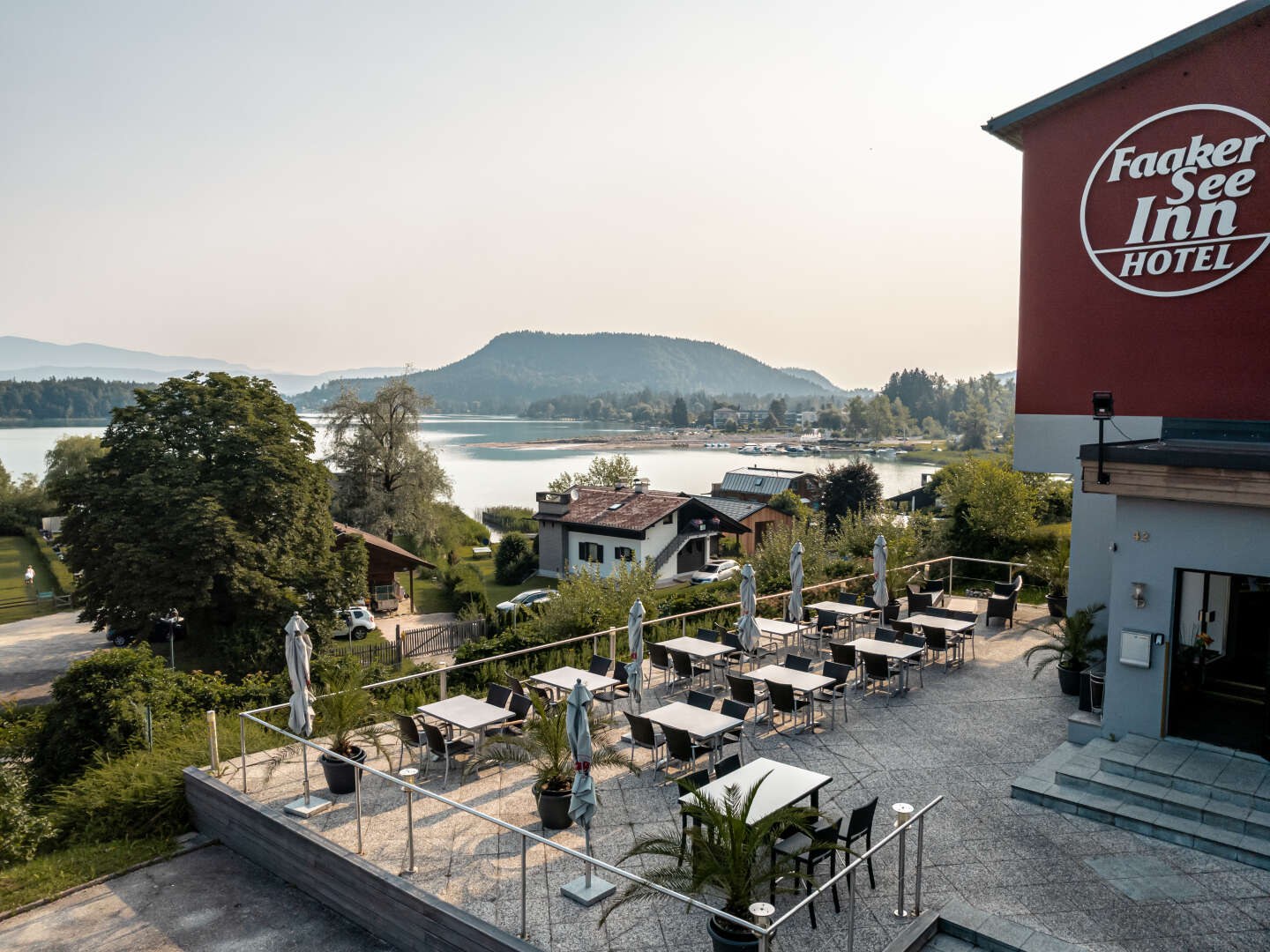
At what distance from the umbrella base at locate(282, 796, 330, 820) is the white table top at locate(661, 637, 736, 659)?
238 inches

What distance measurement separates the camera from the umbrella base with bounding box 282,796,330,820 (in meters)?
9.53

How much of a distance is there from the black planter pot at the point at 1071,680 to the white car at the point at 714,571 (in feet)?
87.5

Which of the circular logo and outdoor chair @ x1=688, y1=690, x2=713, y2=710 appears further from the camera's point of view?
the circular logo

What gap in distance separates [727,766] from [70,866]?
345 inches

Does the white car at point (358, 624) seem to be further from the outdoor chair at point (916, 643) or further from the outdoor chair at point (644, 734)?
the outdoor chair at point (644, 734)

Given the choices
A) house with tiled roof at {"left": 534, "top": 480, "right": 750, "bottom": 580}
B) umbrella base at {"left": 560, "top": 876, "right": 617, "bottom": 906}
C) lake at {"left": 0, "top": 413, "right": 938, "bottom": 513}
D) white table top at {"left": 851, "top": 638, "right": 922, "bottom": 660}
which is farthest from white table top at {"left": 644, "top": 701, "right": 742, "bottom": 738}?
lake at {"left": 0, "top": 413, "right": 938, "bottom": 513}

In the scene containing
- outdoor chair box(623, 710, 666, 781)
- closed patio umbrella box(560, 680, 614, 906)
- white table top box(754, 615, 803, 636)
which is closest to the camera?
closed patio umbrella box(560, 680, 614, 906)

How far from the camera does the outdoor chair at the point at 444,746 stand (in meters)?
10.3

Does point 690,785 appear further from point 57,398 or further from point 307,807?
point 57,398

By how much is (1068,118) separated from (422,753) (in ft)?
49.1

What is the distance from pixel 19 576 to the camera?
160 ft

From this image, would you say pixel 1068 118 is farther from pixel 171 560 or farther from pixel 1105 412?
pixel 171 560

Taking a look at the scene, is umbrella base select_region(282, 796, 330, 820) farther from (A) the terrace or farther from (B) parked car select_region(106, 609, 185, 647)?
(B) parked car select_region(106, 609, 185, 647)

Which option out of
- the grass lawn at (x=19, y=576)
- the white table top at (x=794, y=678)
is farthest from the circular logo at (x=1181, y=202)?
the grass lawn at (x=19, y=576)
